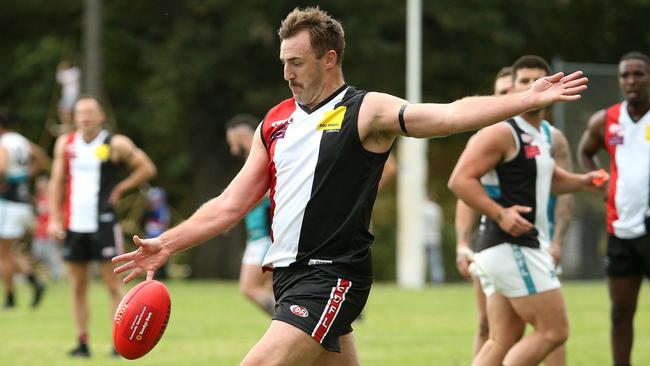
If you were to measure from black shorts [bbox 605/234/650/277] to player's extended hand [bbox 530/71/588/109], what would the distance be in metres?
4.20

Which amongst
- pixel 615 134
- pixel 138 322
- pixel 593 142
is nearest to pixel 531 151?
pixel 615 134

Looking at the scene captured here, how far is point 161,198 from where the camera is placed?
3161cm

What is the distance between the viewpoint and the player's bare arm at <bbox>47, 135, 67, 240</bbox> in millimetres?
12773

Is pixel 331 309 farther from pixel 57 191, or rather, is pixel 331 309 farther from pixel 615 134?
pixel 57 191

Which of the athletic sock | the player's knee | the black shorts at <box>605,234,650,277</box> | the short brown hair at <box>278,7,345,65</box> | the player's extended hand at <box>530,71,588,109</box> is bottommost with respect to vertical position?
the athletic sock

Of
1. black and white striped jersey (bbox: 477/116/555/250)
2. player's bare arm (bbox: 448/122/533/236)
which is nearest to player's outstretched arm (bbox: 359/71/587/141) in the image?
player's bare arm (bbox: 448/122/533/236)

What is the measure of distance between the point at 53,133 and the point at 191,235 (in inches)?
1141

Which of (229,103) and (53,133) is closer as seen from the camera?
(229,103)

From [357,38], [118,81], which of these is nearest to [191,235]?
[357,38]

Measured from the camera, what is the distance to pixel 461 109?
568 centimetres

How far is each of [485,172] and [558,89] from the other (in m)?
2.31

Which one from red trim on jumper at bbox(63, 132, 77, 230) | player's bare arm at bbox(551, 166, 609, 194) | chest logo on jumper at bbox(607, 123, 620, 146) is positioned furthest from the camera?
red trim on jumper at bbox(63, 132, 77, 230)

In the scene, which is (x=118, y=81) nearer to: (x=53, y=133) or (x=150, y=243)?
(x=53, y=133)

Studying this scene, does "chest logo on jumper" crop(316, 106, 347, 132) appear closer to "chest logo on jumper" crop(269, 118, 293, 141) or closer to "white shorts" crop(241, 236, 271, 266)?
"chest logo on jumper" crop(269, 118, 293, 141)
